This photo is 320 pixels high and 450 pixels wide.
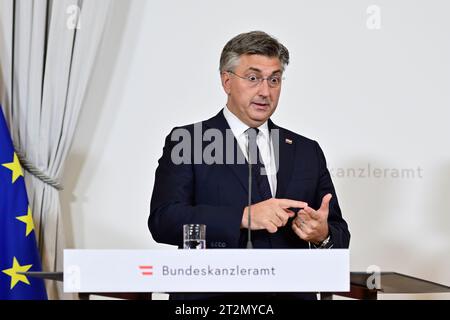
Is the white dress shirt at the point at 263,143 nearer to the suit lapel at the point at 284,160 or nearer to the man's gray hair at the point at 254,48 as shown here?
the suit lapel at the point at 284,160

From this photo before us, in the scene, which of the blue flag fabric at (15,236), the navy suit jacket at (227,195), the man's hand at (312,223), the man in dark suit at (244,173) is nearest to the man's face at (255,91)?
the man in dark suit at (244,173)

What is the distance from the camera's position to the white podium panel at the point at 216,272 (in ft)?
9.20

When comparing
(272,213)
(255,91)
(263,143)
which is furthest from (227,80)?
(272,213)

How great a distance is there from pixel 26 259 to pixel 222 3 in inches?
69.8

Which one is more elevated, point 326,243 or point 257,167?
point 257,167

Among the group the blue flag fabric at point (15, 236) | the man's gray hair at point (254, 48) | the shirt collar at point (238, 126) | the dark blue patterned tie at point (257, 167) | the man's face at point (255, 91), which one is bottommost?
the blue flag fabric at point (15, 236)

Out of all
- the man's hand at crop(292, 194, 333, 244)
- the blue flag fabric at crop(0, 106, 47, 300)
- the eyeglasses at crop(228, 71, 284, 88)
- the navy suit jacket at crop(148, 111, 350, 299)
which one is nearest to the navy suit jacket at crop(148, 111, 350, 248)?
the navy suit jacket at crop(148, 111, 350, 299)

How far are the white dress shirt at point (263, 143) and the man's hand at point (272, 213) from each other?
1.56 ft

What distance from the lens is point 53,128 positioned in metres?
4.64

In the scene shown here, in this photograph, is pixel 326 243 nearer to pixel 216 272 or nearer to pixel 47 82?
pixel 216 272

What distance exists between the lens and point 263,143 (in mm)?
3752

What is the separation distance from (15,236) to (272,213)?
5.38 feet
